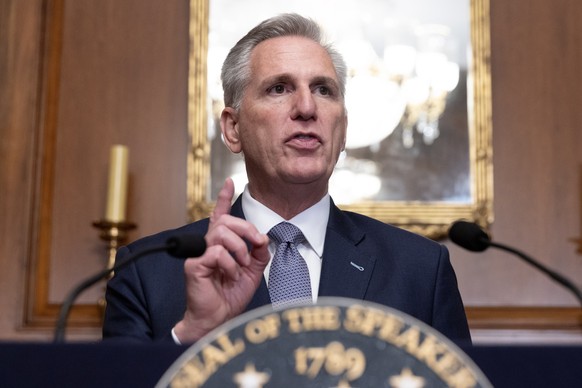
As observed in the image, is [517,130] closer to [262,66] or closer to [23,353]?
[262,66]

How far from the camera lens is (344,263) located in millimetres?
2078

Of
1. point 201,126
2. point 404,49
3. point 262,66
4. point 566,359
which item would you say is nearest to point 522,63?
point 404,49

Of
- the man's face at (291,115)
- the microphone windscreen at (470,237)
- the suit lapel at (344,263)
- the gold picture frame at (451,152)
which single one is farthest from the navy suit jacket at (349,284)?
the gold picture frame at (451,152)

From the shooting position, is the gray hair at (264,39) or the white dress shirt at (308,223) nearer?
the white dress shirt at (308,223)

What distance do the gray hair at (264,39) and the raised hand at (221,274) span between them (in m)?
0.73

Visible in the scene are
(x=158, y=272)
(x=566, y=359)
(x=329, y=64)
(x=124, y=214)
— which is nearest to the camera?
(x=566, y=359)

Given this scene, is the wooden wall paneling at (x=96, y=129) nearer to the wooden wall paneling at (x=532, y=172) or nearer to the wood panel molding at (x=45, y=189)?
the wood panel molding at (x=45, y=189)

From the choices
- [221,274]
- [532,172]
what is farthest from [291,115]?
[532,172]

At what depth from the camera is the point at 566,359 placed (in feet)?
3.49

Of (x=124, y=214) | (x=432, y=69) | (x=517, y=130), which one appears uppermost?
(x=432, y=69)

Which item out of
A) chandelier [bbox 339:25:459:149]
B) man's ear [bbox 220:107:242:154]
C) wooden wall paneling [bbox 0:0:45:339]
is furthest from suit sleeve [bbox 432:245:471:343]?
wooden wall paneling [bbox 0:0:45:339]

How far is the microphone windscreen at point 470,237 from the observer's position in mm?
1472

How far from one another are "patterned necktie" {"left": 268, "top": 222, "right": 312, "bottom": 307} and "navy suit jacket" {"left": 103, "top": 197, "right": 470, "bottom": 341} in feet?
0.13

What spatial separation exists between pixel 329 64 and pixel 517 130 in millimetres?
1313
